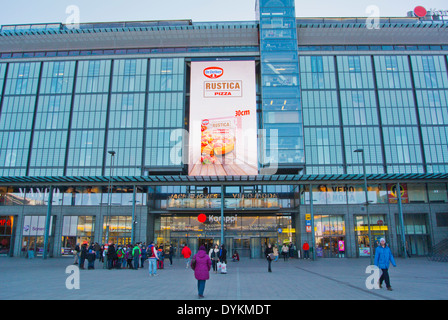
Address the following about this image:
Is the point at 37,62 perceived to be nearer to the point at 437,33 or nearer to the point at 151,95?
the point at 151,95

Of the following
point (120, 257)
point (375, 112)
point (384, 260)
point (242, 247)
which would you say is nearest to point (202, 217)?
point (242, 247)

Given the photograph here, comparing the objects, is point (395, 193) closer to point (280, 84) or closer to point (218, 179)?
point (280, 84)

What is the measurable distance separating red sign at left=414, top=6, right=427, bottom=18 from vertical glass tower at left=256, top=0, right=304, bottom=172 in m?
18.8

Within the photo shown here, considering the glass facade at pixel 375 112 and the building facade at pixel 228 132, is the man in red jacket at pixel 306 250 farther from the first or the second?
the glass facade at pixel 375 112

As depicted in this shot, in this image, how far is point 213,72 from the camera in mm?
47094

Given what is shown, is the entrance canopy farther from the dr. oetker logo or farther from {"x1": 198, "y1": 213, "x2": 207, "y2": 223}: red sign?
the dr. oetker logo

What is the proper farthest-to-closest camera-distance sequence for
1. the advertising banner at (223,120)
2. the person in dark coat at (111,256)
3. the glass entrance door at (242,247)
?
the advertising banner at (223,120), the glass entrance door at (242,247), the person in dark coat at (111,256)

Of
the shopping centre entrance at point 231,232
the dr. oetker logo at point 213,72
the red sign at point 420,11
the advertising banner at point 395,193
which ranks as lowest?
the shopping centre entrance at point 231,232

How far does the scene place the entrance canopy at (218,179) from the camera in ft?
127

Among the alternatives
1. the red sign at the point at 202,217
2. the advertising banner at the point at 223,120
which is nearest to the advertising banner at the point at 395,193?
the advertising banner at the point at 223,120

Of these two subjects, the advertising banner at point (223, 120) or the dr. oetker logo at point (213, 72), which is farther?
the dr. oetker logo at point (213, 72)

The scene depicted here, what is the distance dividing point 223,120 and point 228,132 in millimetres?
1676

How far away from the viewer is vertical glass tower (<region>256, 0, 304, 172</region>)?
44.7m
